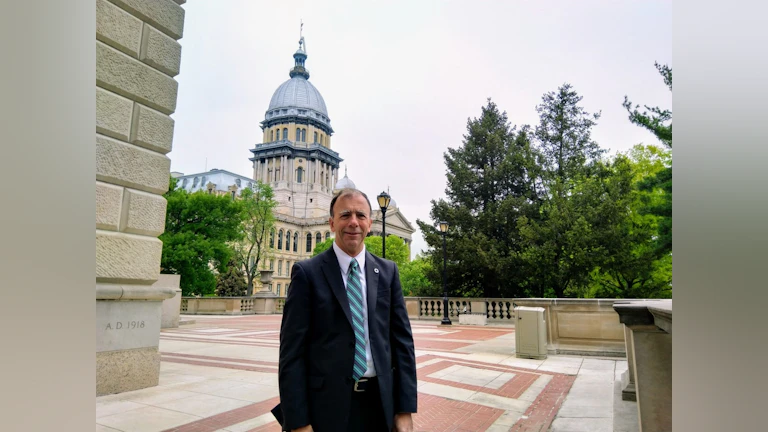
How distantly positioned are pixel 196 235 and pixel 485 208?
21.3 m

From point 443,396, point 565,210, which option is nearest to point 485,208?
point 565,210

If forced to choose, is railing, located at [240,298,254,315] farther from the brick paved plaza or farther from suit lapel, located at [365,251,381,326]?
suit lapel, located at [365,251,381,326]

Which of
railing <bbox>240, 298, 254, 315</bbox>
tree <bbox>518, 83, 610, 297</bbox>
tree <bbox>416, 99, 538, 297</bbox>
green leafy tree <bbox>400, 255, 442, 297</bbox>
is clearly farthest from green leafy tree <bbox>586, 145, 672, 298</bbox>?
railing <bbox>240, 298, 254, 315</bbox>

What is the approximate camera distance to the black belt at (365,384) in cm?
226

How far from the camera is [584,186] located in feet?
97.1

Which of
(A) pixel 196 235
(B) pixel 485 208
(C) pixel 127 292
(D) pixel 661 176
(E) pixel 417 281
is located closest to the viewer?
(C) pixel 127 292

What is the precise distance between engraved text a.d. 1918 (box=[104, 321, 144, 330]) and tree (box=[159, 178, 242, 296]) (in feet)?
87.4

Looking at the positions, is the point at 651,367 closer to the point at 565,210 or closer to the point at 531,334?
the point at 531,334

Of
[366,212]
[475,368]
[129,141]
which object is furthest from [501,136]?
[366,212]

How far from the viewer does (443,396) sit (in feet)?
20.9

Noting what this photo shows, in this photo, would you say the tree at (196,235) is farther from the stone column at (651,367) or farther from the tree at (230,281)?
the stone column at (651,367)
